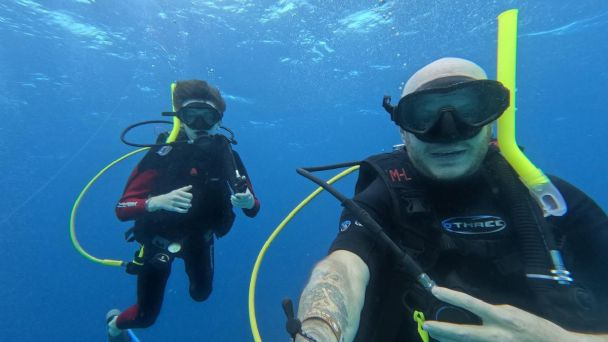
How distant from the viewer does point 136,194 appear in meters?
5.35

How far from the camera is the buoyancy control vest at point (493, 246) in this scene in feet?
5.76

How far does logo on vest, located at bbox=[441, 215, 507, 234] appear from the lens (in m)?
2.35

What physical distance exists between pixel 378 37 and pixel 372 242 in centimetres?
1768

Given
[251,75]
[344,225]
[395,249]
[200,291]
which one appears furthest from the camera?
[251,75]

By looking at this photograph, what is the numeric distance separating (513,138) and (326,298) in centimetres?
166

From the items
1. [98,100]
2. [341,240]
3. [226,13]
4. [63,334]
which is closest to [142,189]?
[341,240]

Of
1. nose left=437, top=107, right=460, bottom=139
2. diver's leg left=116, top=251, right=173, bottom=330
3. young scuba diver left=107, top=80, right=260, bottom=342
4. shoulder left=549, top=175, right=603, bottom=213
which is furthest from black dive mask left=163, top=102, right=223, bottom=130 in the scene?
shoulder left=549, top=175, right=603, bottom=213

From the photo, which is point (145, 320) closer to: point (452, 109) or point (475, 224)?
point (475, 224)

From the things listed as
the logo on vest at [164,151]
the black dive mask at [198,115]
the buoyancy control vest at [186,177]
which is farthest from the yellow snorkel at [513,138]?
the logo on vest at [164,151]

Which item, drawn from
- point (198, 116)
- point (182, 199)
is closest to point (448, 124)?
point (182, 199)

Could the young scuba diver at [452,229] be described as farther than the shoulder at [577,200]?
No

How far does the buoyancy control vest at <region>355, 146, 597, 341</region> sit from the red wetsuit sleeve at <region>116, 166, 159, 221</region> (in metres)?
3.97

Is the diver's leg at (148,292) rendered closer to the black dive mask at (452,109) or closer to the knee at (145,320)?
the knee at (145,320)

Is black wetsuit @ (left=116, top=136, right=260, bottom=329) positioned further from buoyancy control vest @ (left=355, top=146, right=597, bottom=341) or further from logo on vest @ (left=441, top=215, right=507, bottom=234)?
logo on vest @ (left=441, top=215, right=507, bottom=234)
